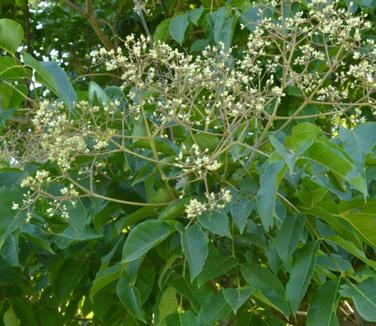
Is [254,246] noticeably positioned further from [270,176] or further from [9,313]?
[9,313]

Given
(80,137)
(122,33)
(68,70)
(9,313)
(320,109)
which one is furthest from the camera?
(68,70)

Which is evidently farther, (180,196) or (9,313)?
(9,313)

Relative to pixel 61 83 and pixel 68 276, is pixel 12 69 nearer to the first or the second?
pixel 61 83

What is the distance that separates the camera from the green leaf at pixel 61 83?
1.68 m

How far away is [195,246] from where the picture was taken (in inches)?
58.9

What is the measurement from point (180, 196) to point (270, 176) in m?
0.26

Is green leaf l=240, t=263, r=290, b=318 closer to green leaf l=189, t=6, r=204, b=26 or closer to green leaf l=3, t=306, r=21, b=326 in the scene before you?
green leaf l=3, t=306, r=21, b=326

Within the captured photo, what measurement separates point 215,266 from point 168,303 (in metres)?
0.19

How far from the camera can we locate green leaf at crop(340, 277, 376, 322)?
5.00ft

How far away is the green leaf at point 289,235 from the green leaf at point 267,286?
3.3 inches

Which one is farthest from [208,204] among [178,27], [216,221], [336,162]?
[178,27]

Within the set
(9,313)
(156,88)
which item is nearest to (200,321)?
(156,88)

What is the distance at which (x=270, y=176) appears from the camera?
4.64ft

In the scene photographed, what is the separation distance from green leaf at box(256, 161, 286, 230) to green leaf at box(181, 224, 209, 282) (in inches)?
5.5
